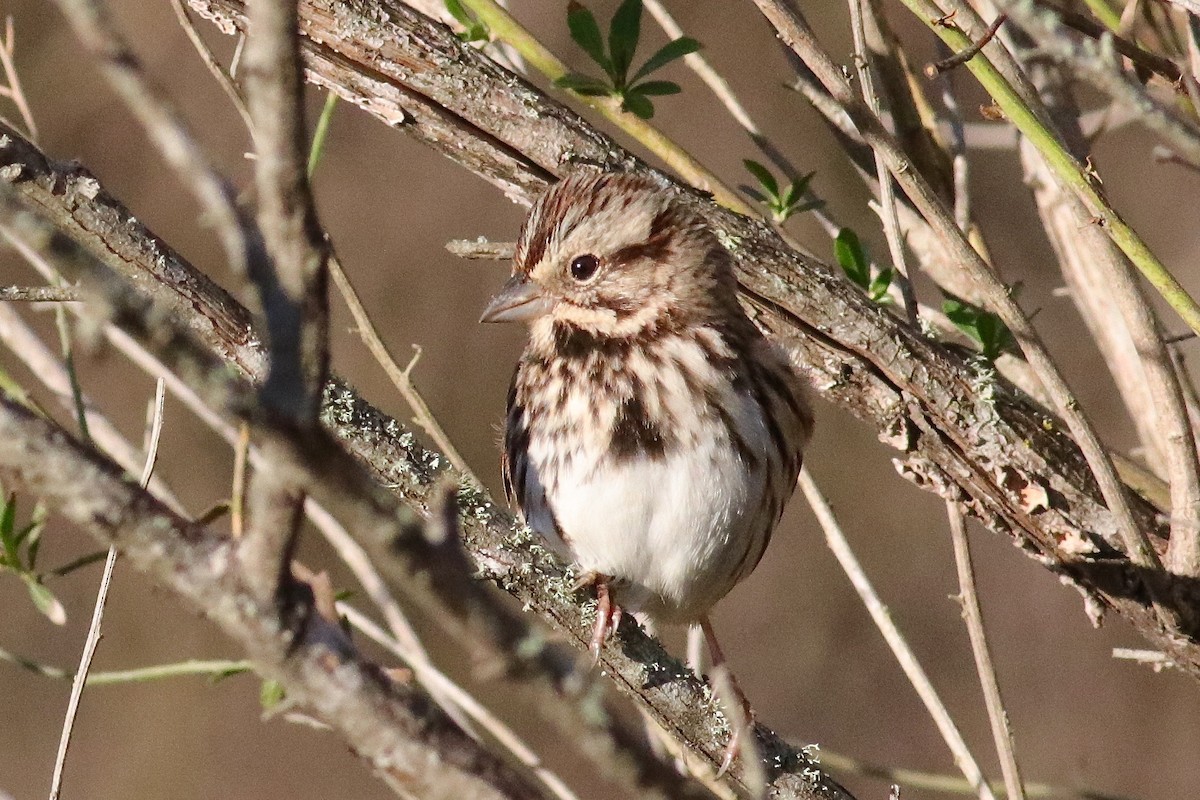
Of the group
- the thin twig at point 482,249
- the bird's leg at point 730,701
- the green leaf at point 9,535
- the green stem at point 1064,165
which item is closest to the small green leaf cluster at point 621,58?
the thin twig at point 482,249

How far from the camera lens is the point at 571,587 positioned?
2.81 meters

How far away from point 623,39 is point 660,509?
1.05 m

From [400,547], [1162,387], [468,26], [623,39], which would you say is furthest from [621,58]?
[400,547]

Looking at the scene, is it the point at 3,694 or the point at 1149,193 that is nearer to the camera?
the point at 1149,193

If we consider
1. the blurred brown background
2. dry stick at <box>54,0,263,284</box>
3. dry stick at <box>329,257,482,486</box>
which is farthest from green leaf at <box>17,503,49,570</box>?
the blurred brown background

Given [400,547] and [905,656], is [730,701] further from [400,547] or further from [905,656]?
[905,656]

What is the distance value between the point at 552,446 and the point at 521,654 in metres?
2.10

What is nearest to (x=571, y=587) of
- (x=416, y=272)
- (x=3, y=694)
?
(x=416, y=272)

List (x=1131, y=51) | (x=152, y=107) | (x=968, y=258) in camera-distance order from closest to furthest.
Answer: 1. (x=152, y=107)
2. (x=1131, y=51)
3. (x=968, y=258)

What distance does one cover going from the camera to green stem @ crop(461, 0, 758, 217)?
3.45 metres

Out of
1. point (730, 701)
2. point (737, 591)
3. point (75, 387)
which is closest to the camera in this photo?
point (730, 701)

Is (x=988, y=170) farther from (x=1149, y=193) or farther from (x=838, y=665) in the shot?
(x=838, y=665)

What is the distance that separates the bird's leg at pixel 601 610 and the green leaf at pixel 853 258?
0.88 meters

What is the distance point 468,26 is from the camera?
3496 millimetres
